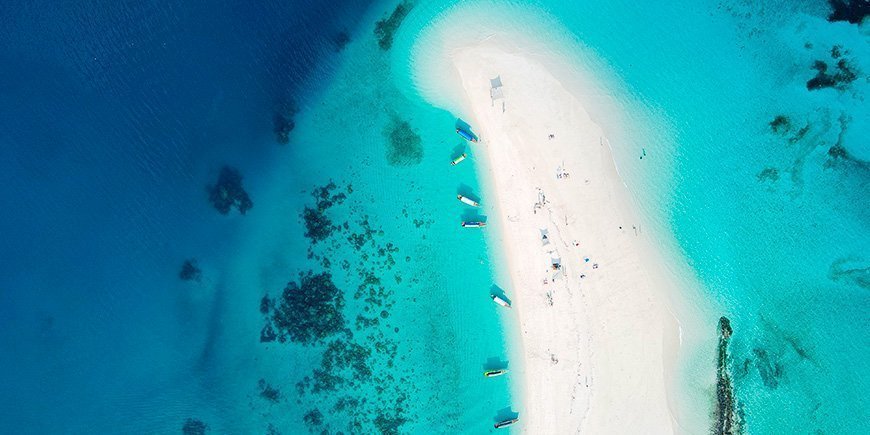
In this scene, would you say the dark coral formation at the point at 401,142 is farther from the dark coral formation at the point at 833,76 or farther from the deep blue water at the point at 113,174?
the dark coral formation at the point at 833,76

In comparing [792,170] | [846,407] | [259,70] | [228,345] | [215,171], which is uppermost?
[259,70]

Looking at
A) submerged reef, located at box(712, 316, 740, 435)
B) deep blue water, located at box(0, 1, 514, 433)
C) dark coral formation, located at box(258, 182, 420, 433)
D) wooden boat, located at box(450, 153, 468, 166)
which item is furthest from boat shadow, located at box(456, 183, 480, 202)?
submerged reef, located at box(712, 316, 740, 435)

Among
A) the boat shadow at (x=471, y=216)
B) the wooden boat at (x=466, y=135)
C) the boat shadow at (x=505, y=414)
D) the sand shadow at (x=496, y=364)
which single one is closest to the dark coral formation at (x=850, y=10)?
the wooden boat at (x=466, y=135)

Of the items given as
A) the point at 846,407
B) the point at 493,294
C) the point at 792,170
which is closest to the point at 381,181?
the point at 493,294

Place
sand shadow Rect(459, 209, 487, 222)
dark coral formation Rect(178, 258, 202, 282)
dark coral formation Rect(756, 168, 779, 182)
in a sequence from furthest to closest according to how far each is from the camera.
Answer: dark coral formation Rect(178, 258, 202, 282) < sand shadow Rect(459, 209, 487, 222) < dark coral formation Rect(756, 168, 779, 182)

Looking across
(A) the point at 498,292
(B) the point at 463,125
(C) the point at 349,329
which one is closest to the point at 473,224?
(A) the point at 498,292

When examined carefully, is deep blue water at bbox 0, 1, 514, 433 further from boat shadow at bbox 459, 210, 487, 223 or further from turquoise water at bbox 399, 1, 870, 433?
turquoise water at bbox 399, 1, 870, 433

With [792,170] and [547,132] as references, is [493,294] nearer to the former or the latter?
[547,132]

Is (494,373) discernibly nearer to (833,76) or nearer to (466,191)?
(466,191)
